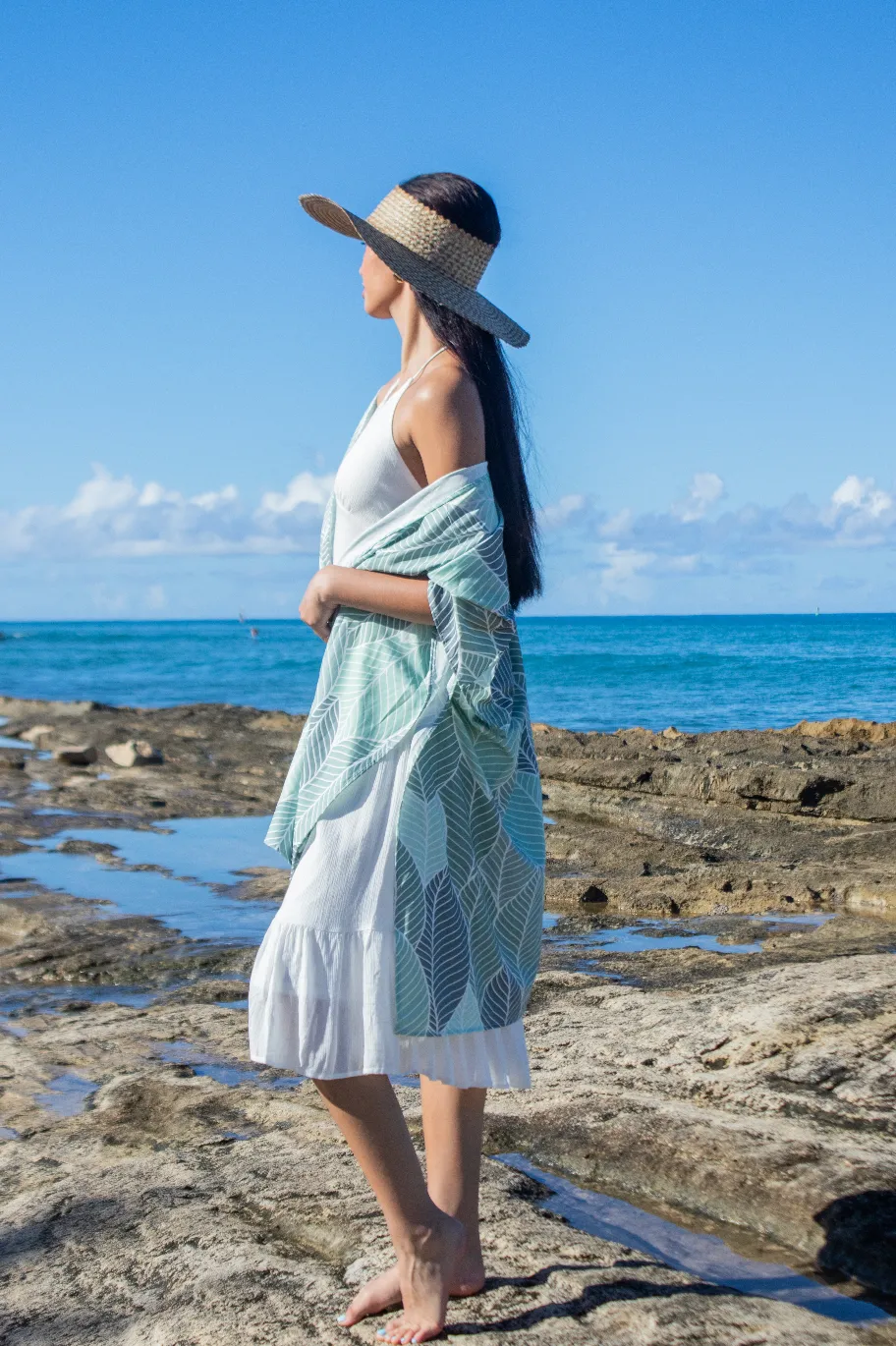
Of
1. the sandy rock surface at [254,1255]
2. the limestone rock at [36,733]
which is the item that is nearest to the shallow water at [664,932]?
the sandy rock surface at [254,1255]

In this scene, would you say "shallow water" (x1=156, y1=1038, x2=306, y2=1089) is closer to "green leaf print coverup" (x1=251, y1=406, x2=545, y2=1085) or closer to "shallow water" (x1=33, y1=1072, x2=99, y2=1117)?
"shallow water" (x1=33, y1=1072, x2=99, y2=1117)

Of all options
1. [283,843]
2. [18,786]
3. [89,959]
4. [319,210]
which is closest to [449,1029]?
[283,843]

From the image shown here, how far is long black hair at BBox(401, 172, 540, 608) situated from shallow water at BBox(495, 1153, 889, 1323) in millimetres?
1448

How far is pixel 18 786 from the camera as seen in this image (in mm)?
12836

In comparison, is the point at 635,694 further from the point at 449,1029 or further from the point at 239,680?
the point at 449,1029

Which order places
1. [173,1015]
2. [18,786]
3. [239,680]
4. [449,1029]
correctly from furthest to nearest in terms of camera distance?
1. [239,680]
2. [18,786]
3. [173,1015]
4. [449,1029]

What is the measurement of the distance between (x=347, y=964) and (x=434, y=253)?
52.2 inches

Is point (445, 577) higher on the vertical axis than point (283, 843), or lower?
higher

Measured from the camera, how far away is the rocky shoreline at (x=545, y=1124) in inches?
88.9

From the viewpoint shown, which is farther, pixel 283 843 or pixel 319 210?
pixel 319 210

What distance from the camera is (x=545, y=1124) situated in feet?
10.7

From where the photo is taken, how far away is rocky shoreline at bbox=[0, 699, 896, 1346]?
2258 millimetres

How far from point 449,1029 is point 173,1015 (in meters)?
3.25

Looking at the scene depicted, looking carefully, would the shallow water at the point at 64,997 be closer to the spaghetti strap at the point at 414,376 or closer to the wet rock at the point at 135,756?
the spaghetti strap at the point at 414,376
